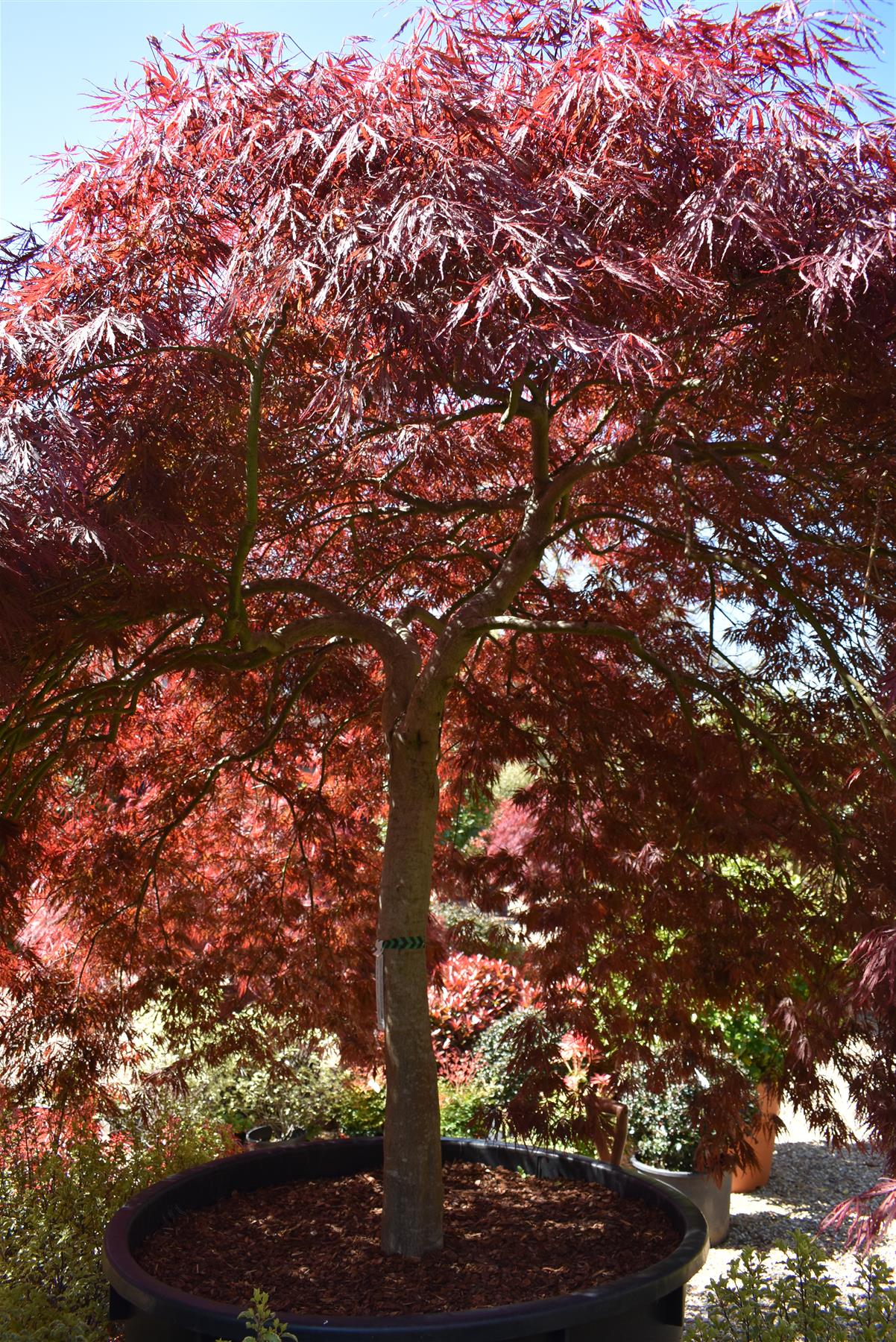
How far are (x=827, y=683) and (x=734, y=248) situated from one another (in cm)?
155

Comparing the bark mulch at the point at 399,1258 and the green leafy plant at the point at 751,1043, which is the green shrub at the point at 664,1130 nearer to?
the green leafy plant at the point at 751,1043

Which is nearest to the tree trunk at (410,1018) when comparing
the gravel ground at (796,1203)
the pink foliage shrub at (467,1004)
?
the gravel ground at (796,1203)

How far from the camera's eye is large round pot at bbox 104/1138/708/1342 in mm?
2346

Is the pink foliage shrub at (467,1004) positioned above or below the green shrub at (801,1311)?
above

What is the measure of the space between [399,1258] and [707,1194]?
2823 mm

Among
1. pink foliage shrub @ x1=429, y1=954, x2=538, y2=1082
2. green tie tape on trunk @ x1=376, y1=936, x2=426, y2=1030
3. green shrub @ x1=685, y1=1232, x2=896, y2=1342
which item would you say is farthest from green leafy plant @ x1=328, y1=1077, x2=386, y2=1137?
green shrub @ x1=685, y1=1232, x2=896, y2=1342

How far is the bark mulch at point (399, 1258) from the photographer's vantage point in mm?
2799

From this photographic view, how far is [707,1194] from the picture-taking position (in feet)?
17.5

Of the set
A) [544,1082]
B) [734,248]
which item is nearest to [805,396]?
[734,248]

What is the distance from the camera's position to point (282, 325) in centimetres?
272

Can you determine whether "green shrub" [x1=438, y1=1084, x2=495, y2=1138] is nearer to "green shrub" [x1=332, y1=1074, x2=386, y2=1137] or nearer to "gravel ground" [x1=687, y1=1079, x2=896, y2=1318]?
"green shrub" [x1=332, y1=1074, x2=386, y2=1137]

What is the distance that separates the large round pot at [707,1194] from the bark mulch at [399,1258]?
185 cm

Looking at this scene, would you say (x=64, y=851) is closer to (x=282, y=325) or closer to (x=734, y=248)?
(x=282, y=325)

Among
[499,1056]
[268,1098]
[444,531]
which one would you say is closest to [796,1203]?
[499,1056]
